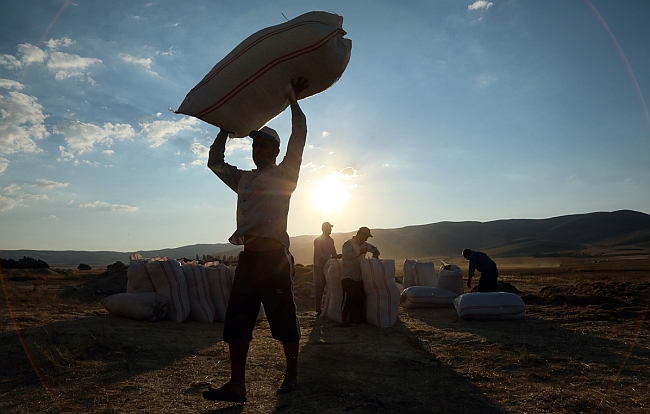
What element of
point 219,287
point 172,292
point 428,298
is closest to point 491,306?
point 428,298

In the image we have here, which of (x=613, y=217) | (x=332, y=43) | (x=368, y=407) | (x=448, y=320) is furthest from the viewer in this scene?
(x=613, y=217)

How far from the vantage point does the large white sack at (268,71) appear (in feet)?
11.5

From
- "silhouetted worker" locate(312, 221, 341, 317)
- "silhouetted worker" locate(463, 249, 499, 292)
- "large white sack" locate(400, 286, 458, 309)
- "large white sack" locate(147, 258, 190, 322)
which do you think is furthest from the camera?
"large white sack" locate(400, 286, 458, 309)

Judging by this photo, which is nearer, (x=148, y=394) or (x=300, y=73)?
(x=148, y=394)

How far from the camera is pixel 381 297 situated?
252 inches

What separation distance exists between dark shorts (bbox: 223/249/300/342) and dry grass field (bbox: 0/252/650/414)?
0.42 metres

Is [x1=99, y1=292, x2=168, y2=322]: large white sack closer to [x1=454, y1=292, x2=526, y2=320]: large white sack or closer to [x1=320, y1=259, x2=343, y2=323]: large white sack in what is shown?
[x1=320, y1=259, x2=343, y2=323]: large white sack

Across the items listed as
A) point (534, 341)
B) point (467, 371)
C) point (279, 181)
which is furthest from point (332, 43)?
point (534, 341)

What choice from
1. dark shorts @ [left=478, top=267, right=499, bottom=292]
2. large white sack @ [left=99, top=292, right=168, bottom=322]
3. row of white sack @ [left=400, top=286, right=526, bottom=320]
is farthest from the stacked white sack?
dark shorts @ [left=478, top=267, right=499, bottom=292]

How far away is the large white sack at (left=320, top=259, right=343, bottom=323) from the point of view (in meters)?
6.86

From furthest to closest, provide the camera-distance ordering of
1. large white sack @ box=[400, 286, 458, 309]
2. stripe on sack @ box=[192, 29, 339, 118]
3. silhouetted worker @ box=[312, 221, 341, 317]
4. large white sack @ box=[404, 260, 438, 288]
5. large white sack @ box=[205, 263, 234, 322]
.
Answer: large white sack @ box=[404, 260, 438, 288] → large white sack @ box=[400, 286, 458, 309] → silhouetted worker @ box=[312, 221, 341, 317] → large white sack @ box=[205, 263, 234, 322] → stripe on sack @ box=[192, 29, 339, 118]

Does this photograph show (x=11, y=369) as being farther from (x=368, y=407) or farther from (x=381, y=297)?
(x=381, y=297)

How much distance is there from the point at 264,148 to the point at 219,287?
13.6 feet

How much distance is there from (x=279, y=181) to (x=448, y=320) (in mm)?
4989
